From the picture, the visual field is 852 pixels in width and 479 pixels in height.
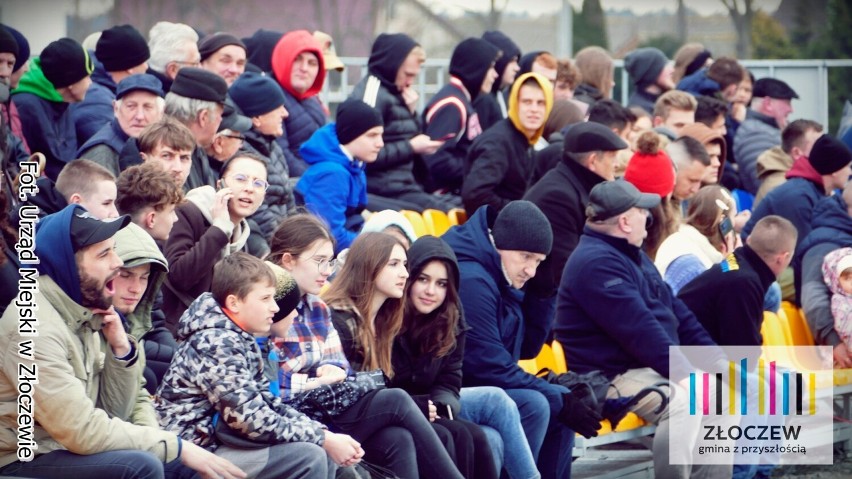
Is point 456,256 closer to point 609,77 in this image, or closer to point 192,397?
point 192,397

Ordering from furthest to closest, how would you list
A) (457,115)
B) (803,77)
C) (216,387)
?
1. (803,77)
2. (457,115)
3. (216,387)

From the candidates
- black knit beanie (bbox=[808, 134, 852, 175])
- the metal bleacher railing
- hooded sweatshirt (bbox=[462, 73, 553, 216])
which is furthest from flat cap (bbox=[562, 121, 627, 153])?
the metal bleacher railing

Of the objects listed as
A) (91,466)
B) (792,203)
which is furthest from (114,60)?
(792,203)

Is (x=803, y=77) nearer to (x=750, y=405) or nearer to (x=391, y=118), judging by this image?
(x=391, y=118)

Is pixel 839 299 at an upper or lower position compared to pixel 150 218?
lower

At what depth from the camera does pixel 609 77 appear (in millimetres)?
12305

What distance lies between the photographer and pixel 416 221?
9375 mm

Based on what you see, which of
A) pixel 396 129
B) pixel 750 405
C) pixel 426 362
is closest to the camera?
pixel 426 362

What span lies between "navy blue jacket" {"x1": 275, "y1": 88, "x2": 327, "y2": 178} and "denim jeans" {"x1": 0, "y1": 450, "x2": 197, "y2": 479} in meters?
4.35

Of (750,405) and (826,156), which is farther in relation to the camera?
(826,156)

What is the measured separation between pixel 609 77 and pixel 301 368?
675 cm

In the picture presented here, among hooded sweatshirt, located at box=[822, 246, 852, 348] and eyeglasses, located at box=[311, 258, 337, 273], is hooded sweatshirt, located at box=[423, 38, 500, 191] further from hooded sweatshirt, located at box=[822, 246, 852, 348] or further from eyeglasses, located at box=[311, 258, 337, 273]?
eyeglasses, located at box=[311, 258, 337, 273]

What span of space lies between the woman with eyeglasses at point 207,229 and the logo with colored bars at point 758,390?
2693mm

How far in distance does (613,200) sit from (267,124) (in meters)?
1.96
